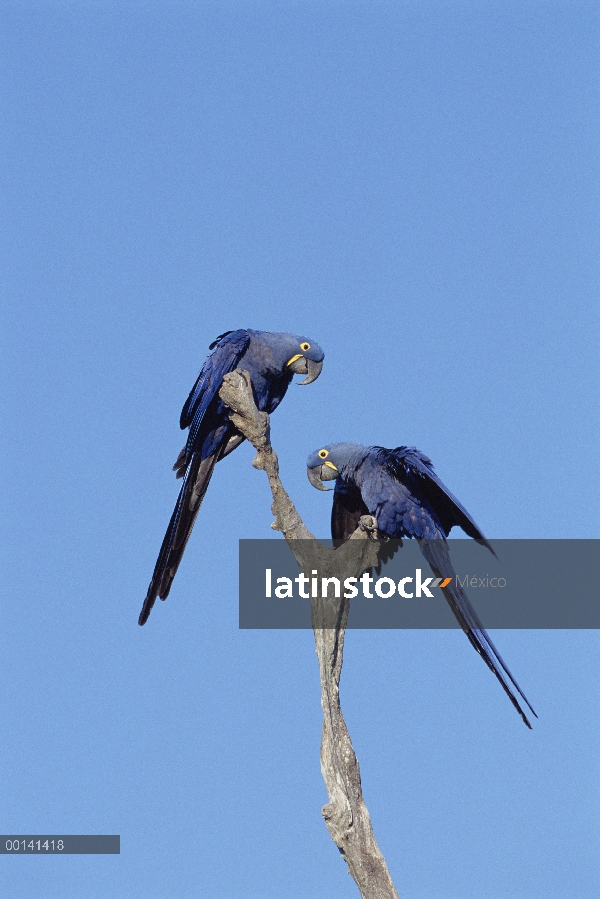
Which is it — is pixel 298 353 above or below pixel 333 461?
above

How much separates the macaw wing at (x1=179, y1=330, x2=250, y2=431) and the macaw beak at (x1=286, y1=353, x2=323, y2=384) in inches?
13.2

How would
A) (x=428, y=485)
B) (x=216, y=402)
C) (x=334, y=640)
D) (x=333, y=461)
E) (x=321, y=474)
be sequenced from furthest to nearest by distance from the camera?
(x=321, y=474)
(x=333, y=461)
(x=216, y=402)
(x=428, y=485)
(x=334, y=640)

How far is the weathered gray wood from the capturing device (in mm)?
4688

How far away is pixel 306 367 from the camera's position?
6.10 m

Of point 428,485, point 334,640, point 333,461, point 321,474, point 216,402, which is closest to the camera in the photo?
point 334,640

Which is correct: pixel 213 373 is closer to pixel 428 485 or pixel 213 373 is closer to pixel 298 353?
pixel 298 353

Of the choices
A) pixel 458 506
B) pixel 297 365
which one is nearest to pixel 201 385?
pixel 297 365

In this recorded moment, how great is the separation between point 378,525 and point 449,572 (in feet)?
1.68

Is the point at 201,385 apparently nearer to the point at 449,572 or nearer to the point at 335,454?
the point at 335,454

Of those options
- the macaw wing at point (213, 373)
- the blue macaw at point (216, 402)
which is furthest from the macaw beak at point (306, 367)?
the macaw wing at point (213, 373)

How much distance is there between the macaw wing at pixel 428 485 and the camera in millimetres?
5418

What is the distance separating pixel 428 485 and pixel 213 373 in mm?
1526

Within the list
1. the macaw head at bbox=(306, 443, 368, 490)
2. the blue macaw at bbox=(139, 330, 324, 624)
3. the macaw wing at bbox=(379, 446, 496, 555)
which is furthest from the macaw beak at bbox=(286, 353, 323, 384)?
the macaw wing at bbox=(379, 446, 496, 555)

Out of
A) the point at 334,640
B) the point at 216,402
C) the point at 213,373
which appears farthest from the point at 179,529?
the point at 334,640
